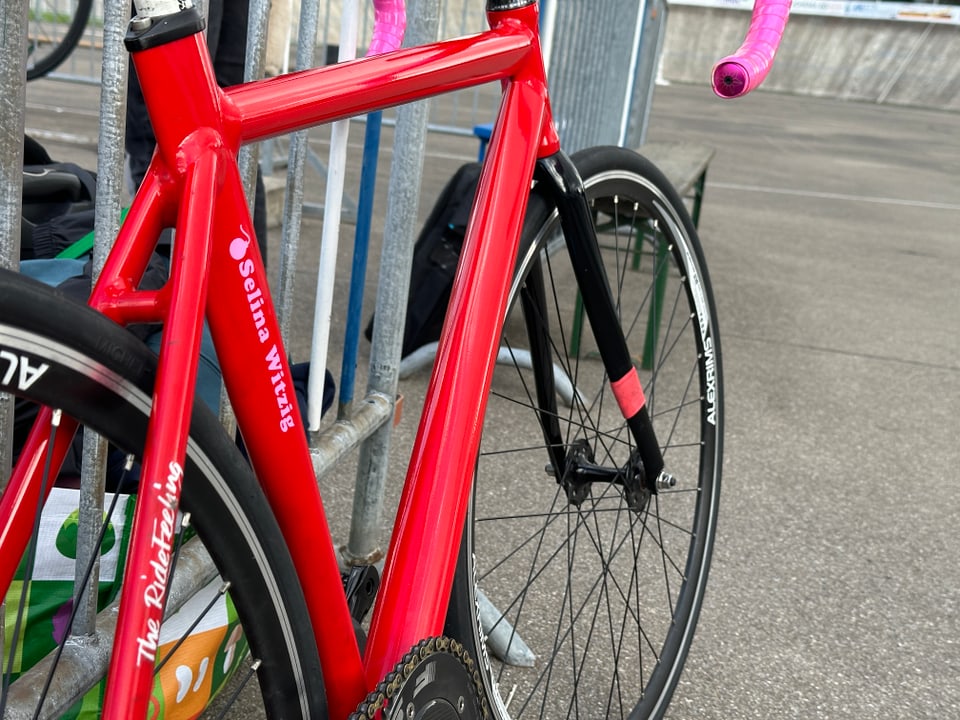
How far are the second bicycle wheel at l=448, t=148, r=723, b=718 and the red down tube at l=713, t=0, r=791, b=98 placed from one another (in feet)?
0.93

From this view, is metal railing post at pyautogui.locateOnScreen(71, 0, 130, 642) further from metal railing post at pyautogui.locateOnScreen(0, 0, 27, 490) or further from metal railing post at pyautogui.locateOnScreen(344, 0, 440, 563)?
metal railing post at pyautogui.locateOnScreen(344, 0, 440, 563)

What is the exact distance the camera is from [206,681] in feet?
4.48

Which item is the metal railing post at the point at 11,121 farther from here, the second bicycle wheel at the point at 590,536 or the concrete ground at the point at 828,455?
the concrete ground at the point at 828,455

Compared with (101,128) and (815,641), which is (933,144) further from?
(101,128)

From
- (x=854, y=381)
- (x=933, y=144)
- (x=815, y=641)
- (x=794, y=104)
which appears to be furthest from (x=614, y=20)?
(x=794, y=104)

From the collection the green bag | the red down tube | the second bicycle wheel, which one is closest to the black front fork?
the second bicycle wheel

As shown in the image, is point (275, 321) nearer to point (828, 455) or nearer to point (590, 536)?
point (590, 536)

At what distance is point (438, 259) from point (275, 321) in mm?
2267

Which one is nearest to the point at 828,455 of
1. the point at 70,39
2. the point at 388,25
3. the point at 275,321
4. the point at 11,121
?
the point at 388,25

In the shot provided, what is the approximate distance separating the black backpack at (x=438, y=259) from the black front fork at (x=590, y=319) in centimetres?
143

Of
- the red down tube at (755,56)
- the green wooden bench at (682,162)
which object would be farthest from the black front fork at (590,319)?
the green wooden bench at (682,162)

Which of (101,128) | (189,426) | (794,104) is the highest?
(101,128)

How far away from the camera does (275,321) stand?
94 cm

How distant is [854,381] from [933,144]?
978cm
